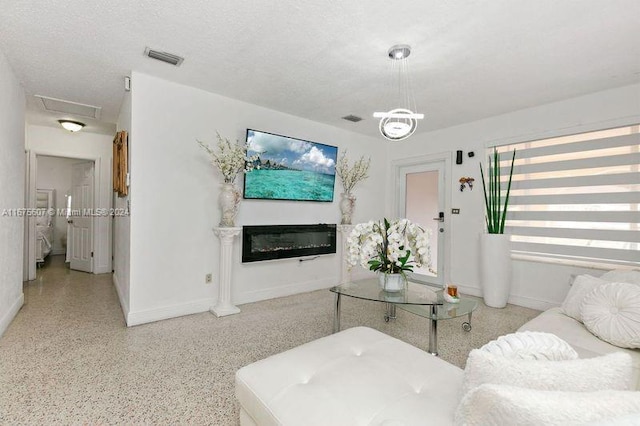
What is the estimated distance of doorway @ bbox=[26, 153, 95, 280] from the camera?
4816mm

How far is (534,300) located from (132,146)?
15.9 feet

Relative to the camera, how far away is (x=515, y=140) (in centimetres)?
398

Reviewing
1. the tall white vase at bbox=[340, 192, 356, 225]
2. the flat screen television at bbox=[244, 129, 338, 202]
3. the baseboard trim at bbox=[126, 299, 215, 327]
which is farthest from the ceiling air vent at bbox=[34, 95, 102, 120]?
the tall white vase at bbox=[340, 192, 356, 225]

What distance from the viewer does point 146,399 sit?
182cm

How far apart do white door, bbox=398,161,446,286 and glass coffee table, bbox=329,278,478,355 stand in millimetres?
2007

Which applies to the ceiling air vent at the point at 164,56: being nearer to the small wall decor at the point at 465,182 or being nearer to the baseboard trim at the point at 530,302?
the small wall decor at the point at 465,182

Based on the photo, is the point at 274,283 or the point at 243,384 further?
the point at 274,283

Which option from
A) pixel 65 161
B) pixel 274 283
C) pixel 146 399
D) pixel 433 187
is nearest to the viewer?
pixel 146 399

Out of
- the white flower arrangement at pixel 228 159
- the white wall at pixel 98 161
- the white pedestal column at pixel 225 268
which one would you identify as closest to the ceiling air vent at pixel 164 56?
the white flower arrangement at pixel 228 159

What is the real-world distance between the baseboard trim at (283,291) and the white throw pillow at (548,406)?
3.34 metres

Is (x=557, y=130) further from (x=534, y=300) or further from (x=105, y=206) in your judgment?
(x=105, y=206)

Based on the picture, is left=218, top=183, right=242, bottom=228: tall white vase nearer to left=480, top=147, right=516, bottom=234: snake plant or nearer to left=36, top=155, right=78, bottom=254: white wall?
left=480, top=147, right=516, bottom=234: snake plant

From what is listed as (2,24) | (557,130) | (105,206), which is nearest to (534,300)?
(557,130)

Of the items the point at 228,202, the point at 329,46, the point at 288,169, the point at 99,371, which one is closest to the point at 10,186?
the point at 228,202
